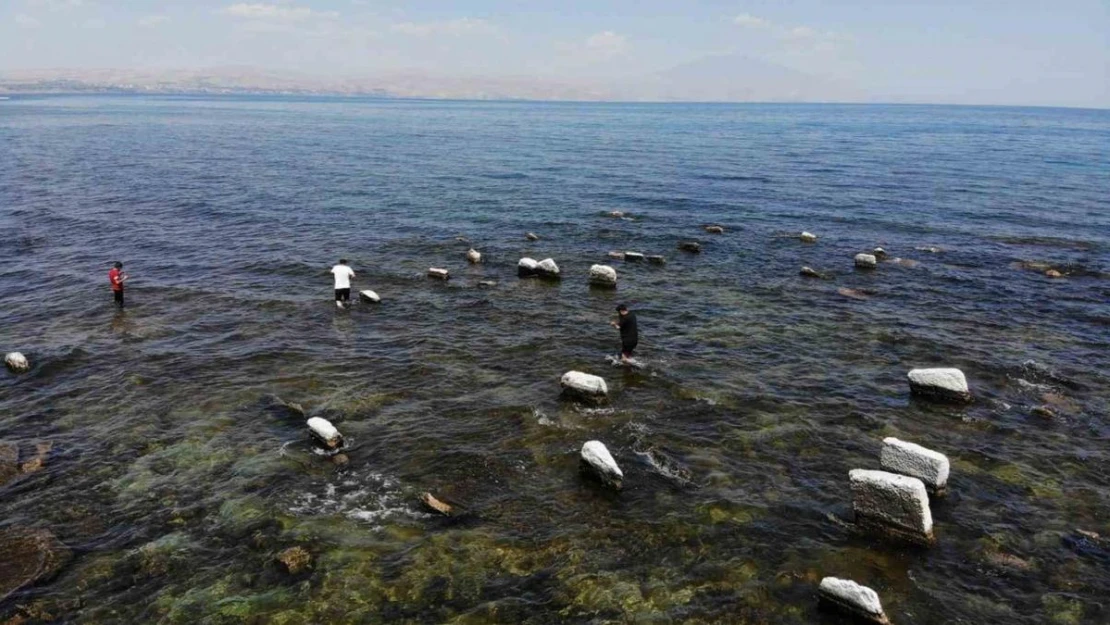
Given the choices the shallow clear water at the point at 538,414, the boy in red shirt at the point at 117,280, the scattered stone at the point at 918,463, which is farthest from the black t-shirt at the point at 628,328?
the boy in red shirt at the point at 117,280

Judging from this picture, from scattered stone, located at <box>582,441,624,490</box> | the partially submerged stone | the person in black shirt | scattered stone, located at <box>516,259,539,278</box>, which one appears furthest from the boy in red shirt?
the partially submerged stone

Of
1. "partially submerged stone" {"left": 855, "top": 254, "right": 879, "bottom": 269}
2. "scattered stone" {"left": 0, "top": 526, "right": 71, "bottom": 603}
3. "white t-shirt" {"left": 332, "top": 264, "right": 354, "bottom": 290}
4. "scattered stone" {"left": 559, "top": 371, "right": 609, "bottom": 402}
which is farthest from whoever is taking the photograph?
"partially submerged stone" {"left": 855, "top": 254, "right": 879, "bottom": 269}

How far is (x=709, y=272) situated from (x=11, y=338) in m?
31.4

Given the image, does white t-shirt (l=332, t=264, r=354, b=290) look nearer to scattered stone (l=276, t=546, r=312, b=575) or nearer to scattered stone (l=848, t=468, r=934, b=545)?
scattered stone (l=276, t=546, r=312, b=575)

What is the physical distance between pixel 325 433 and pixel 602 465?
7.72 m

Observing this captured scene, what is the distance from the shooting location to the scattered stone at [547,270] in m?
33.5

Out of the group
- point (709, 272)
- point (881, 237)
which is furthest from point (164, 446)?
point (881, 237)

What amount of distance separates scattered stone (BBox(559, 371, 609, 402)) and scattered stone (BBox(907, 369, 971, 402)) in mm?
10245

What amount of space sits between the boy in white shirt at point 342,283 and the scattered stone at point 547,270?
956 centimetres

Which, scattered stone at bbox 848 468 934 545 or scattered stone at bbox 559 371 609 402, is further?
scattered stone at bbox 559 371 609 402

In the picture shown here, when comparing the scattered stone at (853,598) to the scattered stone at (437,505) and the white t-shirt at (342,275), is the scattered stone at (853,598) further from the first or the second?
the white t-shirt at (342,275)

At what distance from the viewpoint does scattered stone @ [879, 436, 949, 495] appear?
15961mm

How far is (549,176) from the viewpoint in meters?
67.9

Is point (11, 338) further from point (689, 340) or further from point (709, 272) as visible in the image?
point (709, 272)
